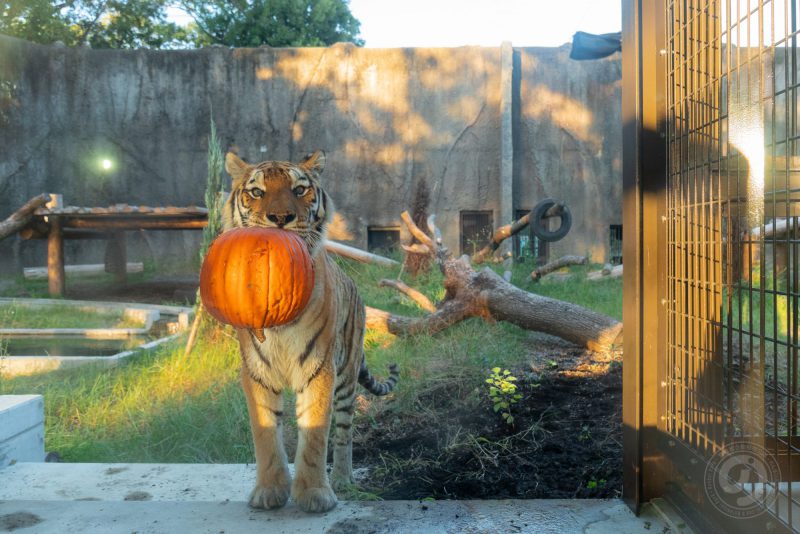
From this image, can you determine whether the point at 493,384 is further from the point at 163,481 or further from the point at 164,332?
the point at 164,332

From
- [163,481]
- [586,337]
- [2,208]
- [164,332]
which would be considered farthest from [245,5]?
[163,481]

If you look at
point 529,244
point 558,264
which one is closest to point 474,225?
point 529,244

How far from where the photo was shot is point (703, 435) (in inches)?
78.7

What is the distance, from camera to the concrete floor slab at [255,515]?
2.28 meters

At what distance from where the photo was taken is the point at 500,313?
6.20 m

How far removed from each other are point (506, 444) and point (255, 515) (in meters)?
1.64

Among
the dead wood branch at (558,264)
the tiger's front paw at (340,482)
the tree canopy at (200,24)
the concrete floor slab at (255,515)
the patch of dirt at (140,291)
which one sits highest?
the tree canopy at (200,24)

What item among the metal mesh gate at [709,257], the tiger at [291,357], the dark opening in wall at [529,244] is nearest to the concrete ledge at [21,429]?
the tiger at [291,357]

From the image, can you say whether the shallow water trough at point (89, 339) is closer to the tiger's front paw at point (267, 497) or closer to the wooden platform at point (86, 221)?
the wooden platform at point (86, 221)

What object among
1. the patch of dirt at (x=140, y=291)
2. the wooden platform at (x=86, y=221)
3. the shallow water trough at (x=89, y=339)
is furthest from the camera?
the patch of dirt at (x=140, y=291)

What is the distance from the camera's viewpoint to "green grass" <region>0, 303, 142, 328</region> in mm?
7914

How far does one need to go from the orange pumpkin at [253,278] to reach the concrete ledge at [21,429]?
1618 mm

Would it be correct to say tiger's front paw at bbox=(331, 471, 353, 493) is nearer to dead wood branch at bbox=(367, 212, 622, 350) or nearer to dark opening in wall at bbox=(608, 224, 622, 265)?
dead wood branch at bbox=(367, 212, 622, 350)

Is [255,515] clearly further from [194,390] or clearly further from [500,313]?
[500,313]
